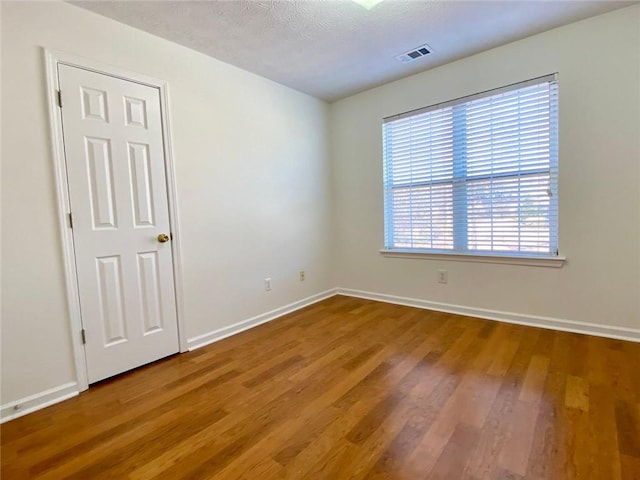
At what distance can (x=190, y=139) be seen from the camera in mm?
2578

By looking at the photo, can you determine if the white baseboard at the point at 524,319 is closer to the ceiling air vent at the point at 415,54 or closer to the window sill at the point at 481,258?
the window sill at the point at 481,258

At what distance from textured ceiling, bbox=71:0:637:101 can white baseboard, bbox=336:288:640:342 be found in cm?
238

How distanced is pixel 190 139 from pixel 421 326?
8.47ft

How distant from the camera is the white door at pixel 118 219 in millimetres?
2018

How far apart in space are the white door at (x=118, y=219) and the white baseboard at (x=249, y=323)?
216 millimetres

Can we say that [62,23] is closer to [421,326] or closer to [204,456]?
[204,456]

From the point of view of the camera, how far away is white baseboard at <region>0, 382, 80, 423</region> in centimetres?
175

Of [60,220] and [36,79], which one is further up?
[36,79]

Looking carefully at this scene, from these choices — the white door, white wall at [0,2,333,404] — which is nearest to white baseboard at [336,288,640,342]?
white wall at [0,2,333,404]

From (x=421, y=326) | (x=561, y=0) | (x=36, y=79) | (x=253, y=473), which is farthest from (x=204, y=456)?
(x=561, y=0)

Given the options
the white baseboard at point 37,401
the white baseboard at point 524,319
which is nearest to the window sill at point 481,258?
the white baseboard at point 524,319

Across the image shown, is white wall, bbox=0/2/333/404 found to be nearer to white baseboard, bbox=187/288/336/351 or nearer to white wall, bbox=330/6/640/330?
white baseboard, bbox=187/288/336/351

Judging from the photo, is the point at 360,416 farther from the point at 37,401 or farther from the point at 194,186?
the point at 194,186

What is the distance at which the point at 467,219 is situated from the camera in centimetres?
310
